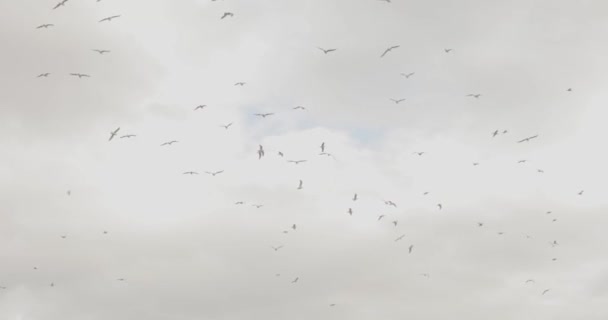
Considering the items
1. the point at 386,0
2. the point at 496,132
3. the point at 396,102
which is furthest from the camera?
the point at 496,132

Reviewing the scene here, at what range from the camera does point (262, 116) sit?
374 ft

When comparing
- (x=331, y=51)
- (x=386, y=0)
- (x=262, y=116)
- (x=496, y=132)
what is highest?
(x=386, y=0)

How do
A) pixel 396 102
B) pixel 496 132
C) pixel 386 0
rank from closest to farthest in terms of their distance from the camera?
pixel 386 0
pixel 396 102
pixel 496 132

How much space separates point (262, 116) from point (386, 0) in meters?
24.6

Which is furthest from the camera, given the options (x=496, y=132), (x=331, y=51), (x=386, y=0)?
(x=496, y=132)

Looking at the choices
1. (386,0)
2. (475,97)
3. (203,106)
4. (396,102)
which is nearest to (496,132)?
(475,97)

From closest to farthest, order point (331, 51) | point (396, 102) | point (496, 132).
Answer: point (331, 51), point (396, 102), point (496, 132)

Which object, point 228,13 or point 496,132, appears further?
point 496,132

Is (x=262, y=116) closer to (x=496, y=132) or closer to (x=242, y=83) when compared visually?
(x=242, y=83)

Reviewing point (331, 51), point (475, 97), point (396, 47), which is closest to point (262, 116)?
point (331, 51)

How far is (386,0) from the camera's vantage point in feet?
334

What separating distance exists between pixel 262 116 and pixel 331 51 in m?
13.5

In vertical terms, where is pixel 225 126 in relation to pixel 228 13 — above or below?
below

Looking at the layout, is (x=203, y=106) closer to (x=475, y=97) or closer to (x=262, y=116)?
(x=262, y=116)
